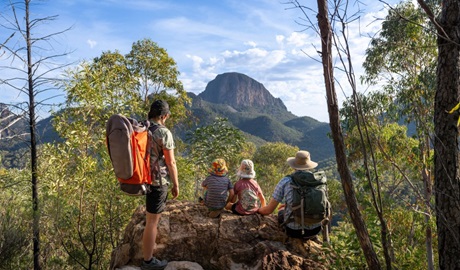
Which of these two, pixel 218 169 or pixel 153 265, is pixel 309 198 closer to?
pixel 218 169

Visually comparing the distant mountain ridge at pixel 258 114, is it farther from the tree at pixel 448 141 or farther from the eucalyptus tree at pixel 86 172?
the tree at pixel 448 141

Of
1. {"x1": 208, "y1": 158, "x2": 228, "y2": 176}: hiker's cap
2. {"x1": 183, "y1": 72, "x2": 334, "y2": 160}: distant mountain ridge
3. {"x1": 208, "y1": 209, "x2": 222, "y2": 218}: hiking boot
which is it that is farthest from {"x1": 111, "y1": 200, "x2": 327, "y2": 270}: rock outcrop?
{"x1": 183, "y1": 72, "x2": 334, "y2": 160}: distant mountain ridge

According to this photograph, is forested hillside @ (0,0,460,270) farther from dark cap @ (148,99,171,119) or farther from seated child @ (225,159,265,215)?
dark cap @ (148,99,171,119)

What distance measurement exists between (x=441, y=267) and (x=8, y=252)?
637 centimetres

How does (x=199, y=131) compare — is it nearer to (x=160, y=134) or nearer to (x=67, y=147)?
(x=67, y=147)

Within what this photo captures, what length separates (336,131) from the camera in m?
2.24

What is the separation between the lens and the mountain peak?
17625 centimetres

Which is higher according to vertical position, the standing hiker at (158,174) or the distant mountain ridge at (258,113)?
the distant mountain ridge at (258,113)

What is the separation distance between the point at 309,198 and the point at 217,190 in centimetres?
120

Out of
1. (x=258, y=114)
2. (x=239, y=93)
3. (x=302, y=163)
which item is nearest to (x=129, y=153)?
(x=302, y=163)

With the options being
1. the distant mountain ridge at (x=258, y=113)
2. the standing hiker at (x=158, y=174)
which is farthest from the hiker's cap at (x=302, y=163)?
the distant mountain ridge at (x=258, y=113)

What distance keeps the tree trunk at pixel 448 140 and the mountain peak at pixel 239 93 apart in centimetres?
17157

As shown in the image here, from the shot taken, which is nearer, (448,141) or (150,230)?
(448,141)

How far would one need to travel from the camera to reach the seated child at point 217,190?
14.3 feet
